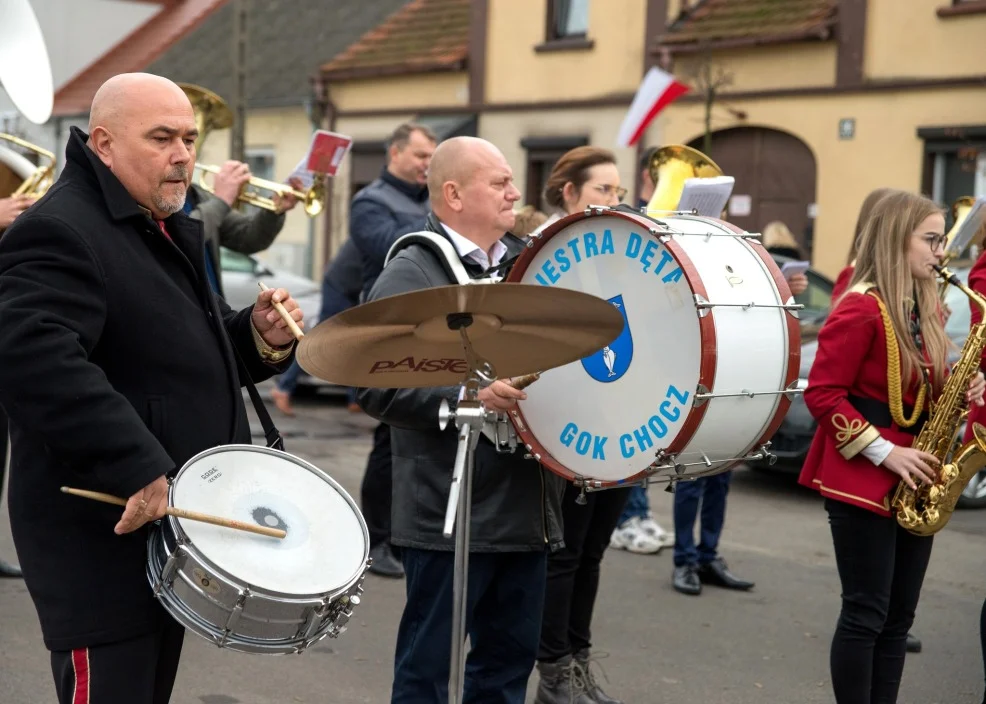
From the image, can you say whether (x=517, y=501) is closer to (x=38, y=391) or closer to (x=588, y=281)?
(x=588, y=281)

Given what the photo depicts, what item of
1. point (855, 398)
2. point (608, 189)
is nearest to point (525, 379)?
point (855, 398)

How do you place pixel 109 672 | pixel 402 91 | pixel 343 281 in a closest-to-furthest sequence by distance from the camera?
pixel 109 672, pixel 343 281, pixel 402 91

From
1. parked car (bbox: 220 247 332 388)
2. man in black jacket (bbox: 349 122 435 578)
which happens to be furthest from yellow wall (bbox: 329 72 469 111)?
man in black jacket (bbox: 349 122 435 578)

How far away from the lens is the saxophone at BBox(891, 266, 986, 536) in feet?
14.1

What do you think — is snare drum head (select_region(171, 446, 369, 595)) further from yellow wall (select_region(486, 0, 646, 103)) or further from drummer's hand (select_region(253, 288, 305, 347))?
yellow wall (select_region(486, 0, 646, 103))

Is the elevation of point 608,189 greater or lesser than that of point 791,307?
greater

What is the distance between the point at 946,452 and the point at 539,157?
16388 mm

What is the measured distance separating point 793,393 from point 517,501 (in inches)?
33.2

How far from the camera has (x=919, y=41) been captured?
16.0 metres

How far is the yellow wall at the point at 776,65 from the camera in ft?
55.7

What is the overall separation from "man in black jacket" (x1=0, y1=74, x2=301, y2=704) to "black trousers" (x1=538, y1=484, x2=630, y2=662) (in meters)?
1.88

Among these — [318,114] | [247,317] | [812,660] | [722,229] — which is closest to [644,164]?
[812,660]

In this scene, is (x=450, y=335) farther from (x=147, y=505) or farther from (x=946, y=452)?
(x=946, y=452)

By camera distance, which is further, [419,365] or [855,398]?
[855,398]
